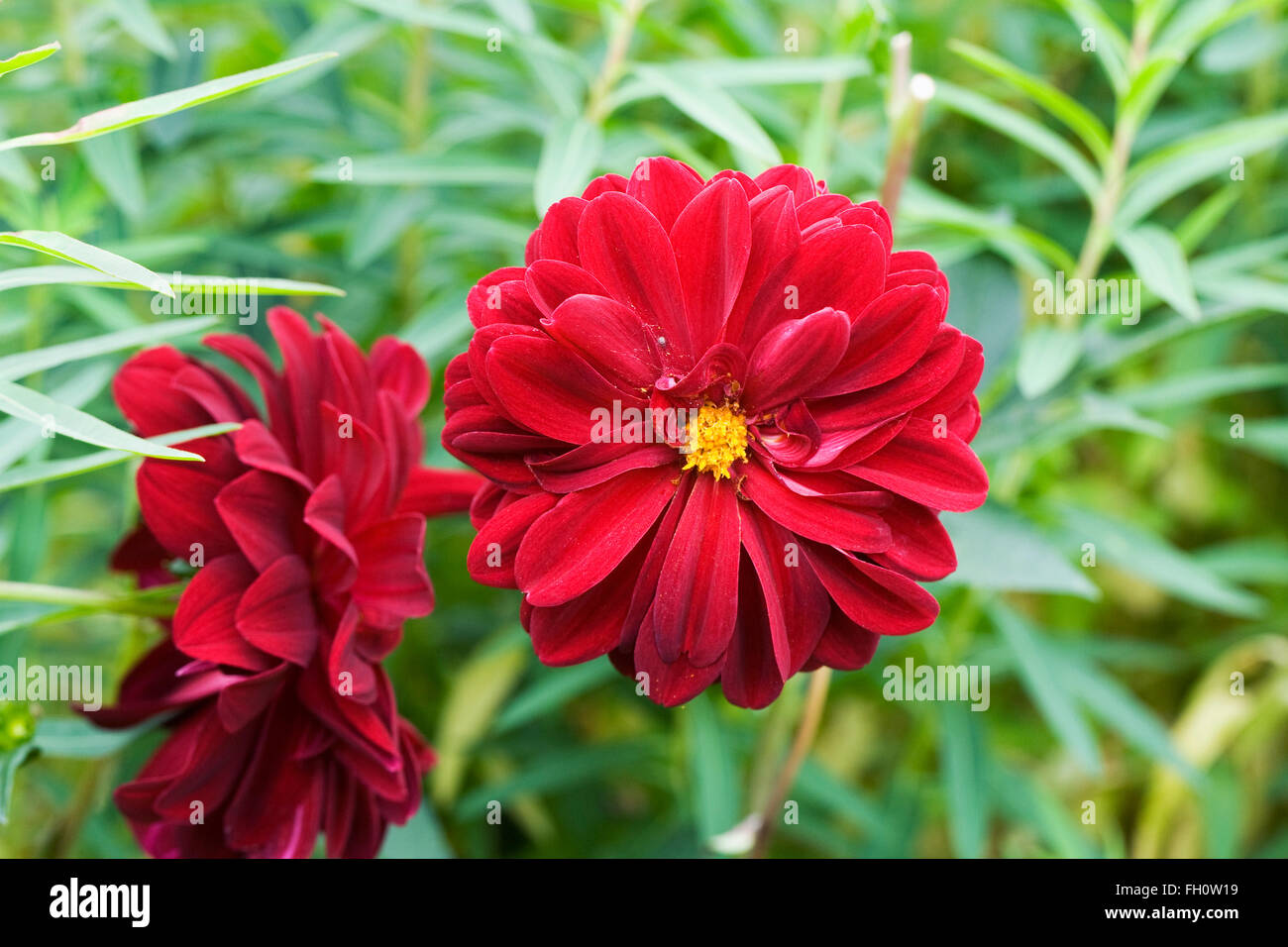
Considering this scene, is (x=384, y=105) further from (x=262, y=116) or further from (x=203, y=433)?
(x=203, y=433)

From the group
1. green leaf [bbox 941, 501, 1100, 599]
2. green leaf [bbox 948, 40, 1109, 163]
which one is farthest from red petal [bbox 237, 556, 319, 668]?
green leaf [bbox 948, 40, 1109, 163]

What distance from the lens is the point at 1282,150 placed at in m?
1.02

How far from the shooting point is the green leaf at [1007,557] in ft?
1.72

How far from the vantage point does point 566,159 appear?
59 cm

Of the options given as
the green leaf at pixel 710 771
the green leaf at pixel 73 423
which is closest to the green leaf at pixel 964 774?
the green leaf at pixel 710 771

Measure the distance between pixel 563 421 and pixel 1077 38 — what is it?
2.66 ft

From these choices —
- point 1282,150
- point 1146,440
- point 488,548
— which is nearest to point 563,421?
point 488,548

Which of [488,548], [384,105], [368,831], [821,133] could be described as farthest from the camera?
[384,105]

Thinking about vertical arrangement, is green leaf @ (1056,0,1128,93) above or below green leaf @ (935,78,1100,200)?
above

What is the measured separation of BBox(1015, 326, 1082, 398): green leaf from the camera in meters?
0.59

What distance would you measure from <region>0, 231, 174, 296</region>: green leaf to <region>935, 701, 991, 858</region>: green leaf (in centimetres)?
64

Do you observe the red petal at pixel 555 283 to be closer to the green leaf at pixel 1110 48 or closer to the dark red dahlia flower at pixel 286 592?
the dark red dahlia flower at pixel 286 592

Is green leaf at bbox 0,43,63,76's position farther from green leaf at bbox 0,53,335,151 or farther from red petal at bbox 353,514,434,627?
red petal at bbox 353,514,434,627

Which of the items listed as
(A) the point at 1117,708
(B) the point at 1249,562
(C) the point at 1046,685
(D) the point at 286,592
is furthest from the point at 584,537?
(B) the point at 1249,562
